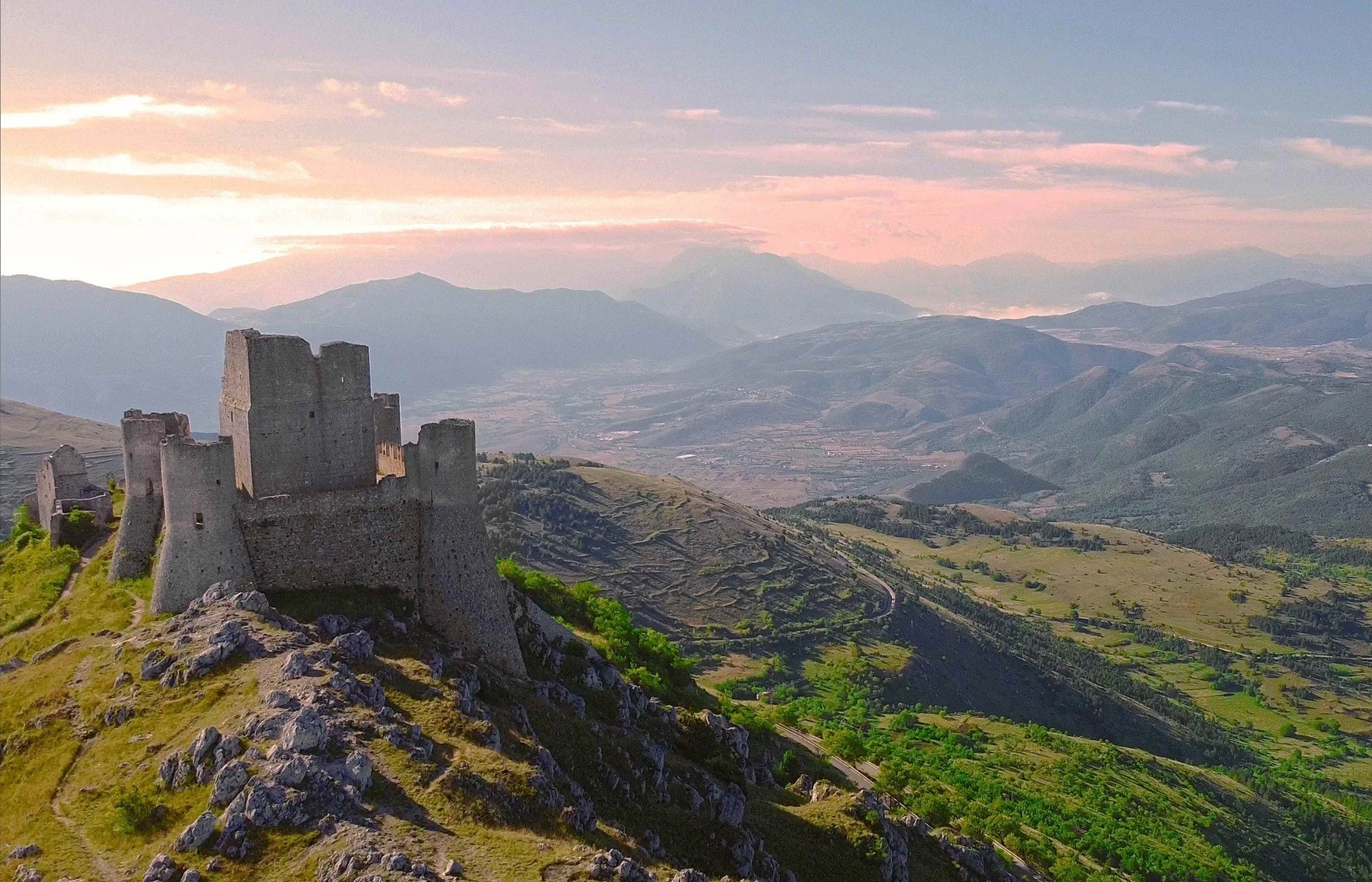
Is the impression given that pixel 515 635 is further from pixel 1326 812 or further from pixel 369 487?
pixel 1326 812

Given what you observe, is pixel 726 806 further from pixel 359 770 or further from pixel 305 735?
pixel 305 735

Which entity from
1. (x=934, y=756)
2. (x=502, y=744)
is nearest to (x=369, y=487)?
(x=502, y=744)

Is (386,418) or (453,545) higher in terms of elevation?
(386,418)

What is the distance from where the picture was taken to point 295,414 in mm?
51812

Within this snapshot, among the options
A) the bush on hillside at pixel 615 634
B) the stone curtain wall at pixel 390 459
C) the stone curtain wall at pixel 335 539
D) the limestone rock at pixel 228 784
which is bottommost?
the bush on hillside at pixel 615 634

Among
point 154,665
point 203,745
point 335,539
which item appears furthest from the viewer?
point 335,539

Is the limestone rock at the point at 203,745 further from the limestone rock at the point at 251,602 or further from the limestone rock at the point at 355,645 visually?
the limestone rock at the point at 251,602

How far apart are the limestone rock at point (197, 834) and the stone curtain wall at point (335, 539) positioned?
16.3 m

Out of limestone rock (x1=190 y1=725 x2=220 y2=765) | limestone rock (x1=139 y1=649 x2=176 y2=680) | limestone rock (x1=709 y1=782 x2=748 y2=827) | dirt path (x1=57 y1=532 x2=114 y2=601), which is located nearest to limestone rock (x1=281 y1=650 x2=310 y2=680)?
limestone rock (x1=190 y1=725 x2=220 y2=765)

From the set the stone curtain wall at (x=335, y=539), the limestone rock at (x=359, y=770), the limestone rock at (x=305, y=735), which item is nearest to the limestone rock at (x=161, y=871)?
the limestone rock at (x=305, y=735)

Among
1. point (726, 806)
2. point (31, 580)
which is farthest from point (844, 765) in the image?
point (31, 580)

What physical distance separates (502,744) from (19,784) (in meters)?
19.0

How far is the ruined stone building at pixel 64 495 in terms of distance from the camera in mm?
62812

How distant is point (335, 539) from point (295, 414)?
6824mm
